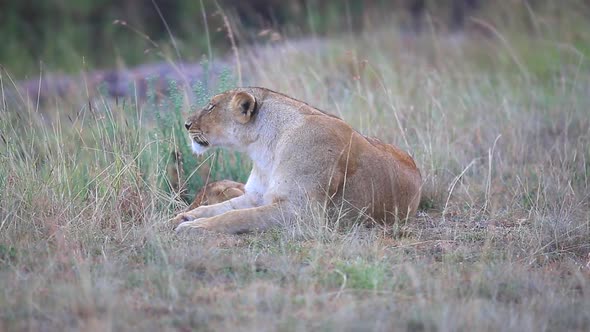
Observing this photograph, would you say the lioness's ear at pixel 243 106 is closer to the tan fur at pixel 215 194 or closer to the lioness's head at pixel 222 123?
the lioness's head at pixel 222 123

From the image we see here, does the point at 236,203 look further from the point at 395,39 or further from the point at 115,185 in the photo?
the point at 395,39

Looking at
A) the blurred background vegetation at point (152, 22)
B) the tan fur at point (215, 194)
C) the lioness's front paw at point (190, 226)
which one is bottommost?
the blurred background vegetation at point (152, 22)

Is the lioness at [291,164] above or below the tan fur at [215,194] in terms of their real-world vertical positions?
above

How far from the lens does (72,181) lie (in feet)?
19.3

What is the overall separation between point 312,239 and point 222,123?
45.2 inches

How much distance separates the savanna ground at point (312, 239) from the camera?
13.2 feet

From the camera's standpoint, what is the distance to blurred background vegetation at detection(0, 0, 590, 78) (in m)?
15.0

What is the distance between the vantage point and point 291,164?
18.7 ft

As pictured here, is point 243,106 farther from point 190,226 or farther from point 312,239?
point 312,239

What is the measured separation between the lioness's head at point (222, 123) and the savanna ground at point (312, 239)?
0.27 meters

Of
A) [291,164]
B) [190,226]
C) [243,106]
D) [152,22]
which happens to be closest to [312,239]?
[291,164]

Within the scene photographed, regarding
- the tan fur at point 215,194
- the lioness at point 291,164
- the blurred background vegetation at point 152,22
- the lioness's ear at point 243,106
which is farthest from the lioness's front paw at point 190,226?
the blurred background vegetation at point 152,22

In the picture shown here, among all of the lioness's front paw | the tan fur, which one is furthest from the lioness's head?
the lioness's front paw

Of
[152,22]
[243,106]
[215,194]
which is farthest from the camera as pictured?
[152,22]
